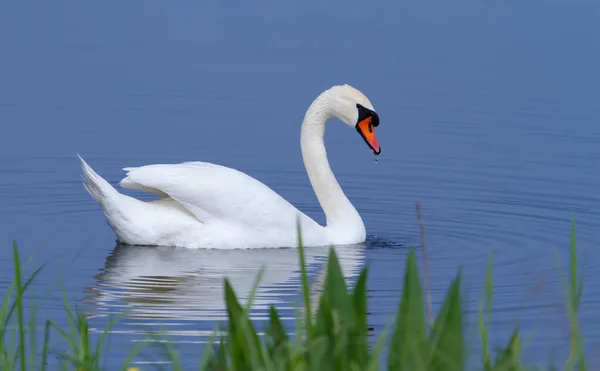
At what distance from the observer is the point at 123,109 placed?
14.4m

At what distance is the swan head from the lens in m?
10.3

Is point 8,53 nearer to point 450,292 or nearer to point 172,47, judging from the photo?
point 172,47

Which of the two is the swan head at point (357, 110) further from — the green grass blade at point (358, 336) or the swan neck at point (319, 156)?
the green grass blade at point (358, 336)

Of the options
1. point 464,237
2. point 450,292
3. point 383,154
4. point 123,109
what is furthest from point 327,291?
point 123,109

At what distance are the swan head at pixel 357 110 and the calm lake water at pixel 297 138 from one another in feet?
2.39

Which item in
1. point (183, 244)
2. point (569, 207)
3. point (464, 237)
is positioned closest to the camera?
point (183, 244)

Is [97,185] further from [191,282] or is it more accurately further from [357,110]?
[357,110]

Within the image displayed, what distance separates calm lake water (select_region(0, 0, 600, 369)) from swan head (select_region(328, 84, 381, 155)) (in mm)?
729

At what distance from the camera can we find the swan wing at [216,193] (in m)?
9.20

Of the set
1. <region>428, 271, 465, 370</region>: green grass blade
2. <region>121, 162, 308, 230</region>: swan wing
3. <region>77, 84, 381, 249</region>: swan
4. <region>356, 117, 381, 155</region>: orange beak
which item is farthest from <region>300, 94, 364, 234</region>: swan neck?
<region>428, 271, 465, 370</region>: green grass blade

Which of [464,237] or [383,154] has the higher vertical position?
[383,154]

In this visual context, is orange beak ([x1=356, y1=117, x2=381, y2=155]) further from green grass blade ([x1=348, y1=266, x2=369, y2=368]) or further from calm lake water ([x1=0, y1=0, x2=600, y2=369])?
green grass blade ([x1=348, y1=266, x2=369, y2=368])

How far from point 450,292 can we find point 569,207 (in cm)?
708

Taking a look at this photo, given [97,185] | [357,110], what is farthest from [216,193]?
[357,110]
